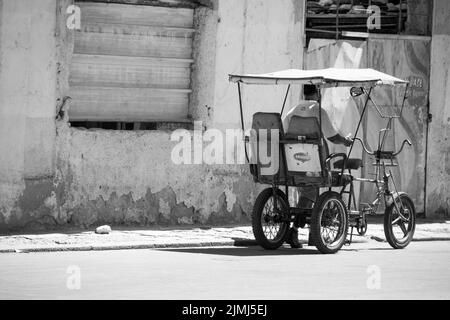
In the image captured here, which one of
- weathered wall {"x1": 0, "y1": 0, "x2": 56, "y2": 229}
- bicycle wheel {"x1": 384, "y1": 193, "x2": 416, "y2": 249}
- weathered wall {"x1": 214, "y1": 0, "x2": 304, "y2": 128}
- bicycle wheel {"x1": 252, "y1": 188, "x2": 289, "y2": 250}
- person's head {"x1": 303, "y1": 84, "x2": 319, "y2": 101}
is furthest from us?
weathered wall {"x1": 214, "y1": 0, "x2": 304, "y2": 128}

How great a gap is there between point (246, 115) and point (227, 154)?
25.5 inches

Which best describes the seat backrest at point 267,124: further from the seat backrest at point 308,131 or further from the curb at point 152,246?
the curb at point 152,246

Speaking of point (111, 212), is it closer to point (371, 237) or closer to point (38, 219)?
point (38, 219)

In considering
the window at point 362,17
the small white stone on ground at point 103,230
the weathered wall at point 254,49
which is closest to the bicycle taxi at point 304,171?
the small white stone on ground at point 103,230

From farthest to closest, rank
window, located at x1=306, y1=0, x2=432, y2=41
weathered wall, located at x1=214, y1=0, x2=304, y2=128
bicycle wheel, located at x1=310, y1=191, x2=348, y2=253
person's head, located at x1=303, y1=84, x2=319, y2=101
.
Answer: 1. window, located at x1=306, y1=0, x2=432, y2=41
2. weathered wall, located at x1=214, y1=0, x2=304, y2=128
3. person's head, located at x1=303, y1=84, x2=319, y2=101
4. bicycle wheel, located at x1=310, y1=191, x2=348, y2=253

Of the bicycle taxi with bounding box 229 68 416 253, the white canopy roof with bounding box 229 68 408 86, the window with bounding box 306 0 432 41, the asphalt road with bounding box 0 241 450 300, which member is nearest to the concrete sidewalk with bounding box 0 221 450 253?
the asphalt road with bounding box 0 241 450 300

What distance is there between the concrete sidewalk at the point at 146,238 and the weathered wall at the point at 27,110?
62 centimetres

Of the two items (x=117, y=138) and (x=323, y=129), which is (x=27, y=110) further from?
(x=323, y=129)

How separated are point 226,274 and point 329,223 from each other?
9.18 ft

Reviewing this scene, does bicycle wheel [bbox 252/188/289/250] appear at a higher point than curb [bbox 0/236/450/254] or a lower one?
higher

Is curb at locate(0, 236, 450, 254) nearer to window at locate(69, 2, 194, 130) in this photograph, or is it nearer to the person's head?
the person's head

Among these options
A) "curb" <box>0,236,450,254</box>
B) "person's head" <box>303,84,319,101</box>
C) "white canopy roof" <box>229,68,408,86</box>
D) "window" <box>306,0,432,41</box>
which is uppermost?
"window" <box>306,0,432,41</box>

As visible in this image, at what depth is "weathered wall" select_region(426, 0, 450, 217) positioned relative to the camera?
59.9ft

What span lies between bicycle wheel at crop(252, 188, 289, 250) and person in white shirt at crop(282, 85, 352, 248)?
195 mm
